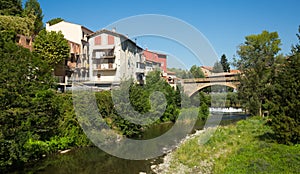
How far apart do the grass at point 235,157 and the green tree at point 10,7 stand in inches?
1141

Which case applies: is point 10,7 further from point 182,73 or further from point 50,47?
point 182,73

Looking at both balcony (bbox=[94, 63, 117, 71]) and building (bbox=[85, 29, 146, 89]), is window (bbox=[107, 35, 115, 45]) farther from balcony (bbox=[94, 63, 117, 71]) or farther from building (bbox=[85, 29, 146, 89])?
balcony (bbox=[94, 63, 117, 71])

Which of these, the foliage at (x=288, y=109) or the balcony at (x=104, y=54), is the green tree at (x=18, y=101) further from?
the balcony at (x=104, y=54)

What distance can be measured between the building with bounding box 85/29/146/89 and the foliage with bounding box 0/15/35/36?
25.3ft

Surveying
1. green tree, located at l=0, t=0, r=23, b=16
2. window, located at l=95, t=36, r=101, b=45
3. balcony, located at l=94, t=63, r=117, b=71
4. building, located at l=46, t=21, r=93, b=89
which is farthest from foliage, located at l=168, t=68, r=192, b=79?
green tree, located at l=0, t=0, r=23, b=16

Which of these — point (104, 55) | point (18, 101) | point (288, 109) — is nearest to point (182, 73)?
point (104, 55)

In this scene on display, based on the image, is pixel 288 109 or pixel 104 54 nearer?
pixel 288 109

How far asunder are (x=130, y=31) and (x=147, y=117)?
10841 mm

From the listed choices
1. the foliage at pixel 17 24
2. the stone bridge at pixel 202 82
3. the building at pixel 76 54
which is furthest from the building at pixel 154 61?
the foliage at pixel 17 24

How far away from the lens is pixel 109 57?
33375 millimetres

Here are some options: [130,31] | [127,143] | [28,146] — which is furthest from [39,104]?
[127,143]

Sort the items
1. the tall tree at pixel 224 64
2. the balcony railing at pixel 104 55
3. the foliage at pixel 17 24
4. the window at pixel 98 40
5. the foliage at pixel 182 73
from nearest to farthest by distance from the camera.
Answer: the foliage at pixel 17 24
the foliage at pixel 182 73
the balcony railing at pixel 104 55
the window at pixel 98 40
the tall tree at pixel 224 64

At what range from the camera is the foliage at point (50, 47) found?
27.9 metres

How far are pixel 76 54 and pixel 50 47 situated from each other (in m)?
6.51
